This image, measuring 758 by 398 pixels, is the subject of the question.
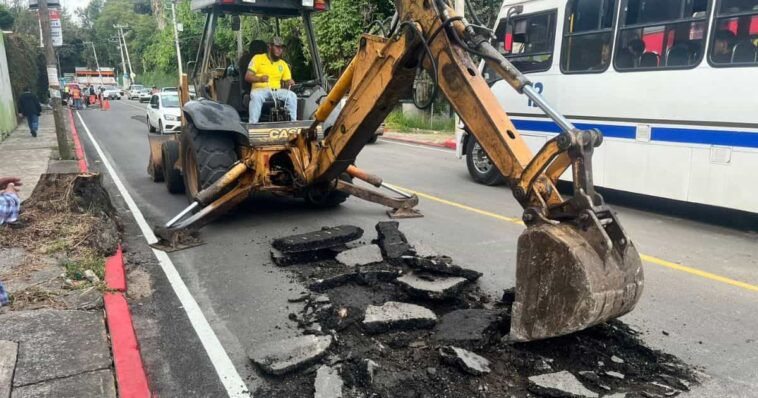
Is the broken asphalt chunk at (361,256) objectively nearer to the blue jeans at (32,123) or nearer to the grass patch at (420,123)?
the grass patch at (420,123)

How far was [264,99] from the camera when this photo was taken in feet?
25.1

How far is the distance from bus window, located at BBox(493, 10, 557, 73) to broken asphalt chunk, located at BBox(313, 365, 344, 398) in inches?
299

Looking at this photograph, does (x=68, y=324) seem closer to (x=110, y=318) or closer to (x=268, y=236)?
(x=110, y=318)

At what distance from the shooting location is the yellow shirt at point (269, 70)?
7496 millimetres

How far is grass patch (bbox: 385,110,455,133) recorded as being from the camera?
22672 mm

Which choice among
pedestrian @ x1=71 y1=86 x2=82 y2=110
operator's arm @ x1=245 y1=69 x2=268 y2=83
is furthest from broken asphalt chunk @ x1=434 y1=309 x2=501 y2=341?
pedestrian @ x1=71 y1=86 x2=82 y2=110

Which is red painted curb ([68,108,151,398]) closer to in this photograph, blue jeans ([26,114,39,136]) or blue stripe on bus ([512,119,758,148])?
blue stripe on bus ([512,119,758,148])

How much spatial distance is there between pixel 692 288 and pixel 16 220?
286 inches

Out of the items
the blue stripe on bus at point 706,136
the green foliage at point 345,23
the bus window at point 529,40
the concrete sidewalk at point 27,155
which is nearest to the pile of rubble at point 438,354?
the blue stripe on bus at point 706,136

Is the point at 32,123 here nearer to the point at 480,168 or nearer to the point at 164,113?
the point at 164,113

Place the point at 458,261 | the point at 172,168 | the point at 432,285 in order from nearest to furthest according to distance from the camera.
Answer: the point at 432,285, the point at 458,261, the point at 172,168

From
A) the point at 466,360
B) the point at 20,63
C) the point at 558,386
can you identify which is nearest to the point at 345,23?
the point at 20,63

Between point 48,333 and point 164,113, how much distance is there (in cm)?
Result: 1735

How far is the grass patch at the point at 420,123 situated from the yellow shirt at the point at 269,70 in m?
15.0
